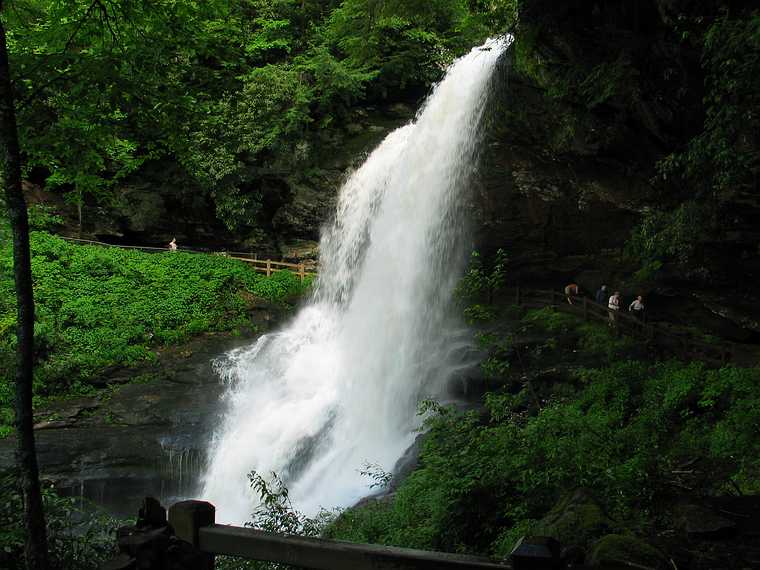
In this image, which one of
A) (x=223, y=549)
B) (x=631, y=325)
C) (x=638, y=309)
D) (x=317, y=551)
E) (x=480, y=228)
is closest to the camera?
(x=317, y=551)

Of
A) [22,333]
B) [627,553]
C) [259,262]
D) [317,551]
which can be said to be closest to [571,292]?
[259,262]

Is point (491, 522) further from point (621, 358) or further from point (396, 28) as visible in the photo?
point (396, 28)

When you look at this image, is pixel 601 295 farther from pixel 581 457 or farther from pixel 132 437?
pixel 132 437

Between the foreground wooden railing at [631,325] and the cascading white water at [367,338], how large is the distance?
2.35m

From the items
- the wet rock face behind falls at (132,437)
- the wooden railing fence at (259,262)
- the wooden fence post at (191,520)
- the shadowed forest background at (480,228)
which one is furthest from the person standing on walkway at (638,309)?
the wooden fence post at (191,520)

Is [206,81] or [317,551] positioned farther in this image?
[206,81]

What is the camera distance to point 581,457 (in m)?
6.50

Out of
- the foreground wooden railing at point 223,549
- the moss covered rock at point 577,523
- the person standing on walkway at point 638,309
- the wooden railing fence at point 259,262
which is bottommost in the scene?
the wooden railing fence at point 259,262

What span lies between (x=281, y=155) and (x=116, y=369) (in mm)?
10493

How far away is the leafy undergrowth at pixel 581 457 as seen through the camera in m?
5.48

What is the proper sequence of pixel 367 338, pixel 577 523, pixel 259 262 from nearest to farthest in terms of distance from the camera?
pixel 577 523, pixel 367 338, pixel 259 262

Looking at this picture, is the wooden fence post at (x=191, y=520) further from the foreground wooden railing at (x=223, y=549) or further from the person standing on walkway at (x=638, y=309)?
the person standing on walkway at (x=638, y=309)

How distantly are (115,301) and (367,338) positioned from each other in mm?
9155

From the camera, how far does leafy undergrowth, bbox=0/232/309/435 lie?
1708 cm
